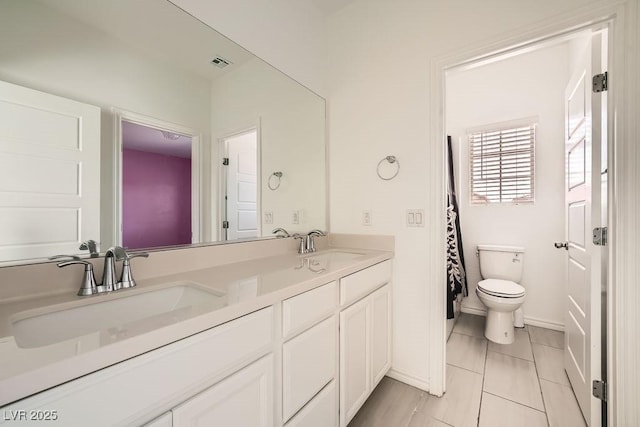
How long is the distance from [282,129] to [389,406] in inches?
73.0

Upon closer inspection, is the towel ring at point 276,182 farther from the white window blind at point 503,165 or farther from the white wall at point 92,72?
the white window blind at point 503,165

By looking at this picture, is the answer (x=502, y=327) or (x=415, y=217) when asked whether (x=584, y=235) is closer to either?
(x=415, y=217)

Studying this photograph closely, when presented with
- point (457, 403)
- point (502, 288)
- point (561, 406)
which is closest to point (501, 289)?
point (502, 288)

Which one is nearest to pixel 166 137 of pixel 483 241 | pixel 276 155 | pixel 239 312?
pixel 276 155

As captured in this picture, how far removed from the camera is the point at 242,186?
1552 mm

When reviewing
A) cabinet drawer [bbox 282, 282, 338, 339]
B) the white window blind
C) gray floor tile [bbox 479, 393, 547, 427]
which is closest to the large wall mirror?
cabinet drawer [bbox 282, 282, 338, 339]

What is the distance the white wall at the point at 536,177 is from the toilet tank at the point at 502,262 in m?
0.14

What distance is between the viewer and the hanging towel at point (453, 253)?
7.61ft

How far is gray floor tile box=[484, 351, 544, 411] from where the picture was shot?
5.06 feet

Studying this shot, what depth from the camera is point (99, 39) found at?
0.97 meters

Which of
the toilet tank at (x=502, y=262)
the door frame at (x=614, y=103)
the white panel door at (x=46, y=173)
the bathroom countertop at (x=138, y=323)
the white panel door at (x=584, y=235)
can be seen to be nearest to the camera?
the bathroom countertop at (x=138, y=323)

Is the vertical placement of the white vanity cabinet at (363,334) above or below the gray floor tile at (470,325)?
above

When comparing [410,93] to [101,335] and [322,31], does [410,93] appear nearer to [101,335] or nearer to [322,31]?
[322,31]

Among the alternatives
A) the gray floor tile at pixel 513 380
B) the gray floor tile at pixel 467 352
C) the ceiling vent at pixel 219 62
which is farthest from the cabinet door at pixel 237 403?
the gray floor tile at pixel 467 352
